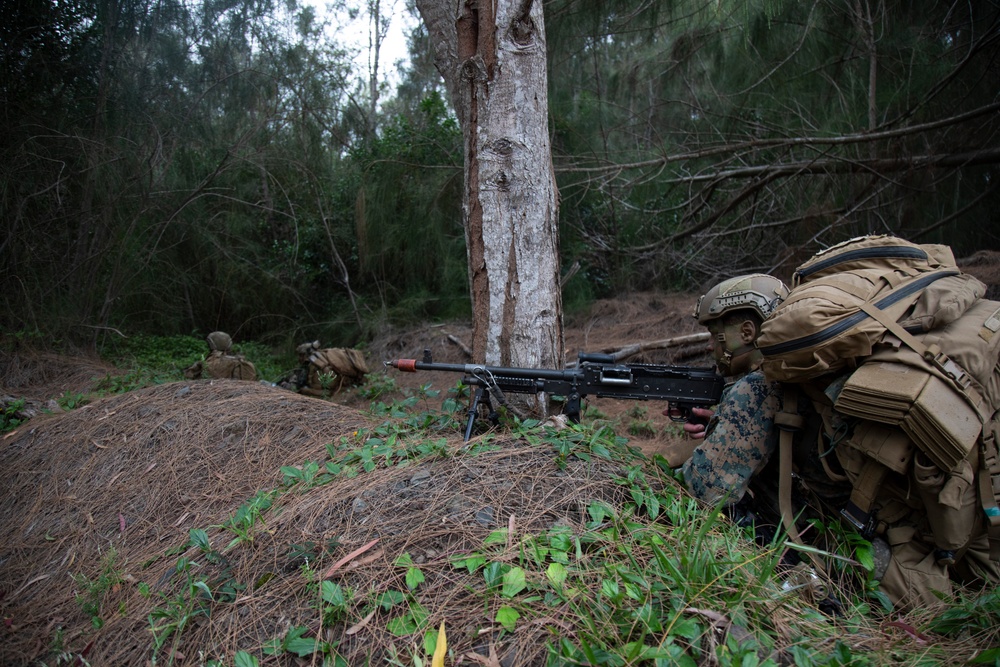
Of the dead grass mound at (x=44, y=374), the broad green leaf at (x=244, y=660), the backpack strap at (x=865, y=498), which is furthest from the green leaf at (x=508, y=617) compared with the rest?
the dead grass mound at (x=44, y=374)

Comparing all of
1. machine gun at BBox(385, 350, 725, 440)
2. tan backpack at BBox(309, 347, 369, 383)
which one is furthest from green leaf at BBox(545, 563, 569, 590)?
tan backpack at BBox(309, 347, 369, 383)

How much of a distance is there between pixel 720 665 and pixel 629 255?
7.61m

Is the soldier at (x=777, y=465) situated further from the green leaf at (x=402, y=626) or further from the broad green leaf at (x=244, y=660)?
the broad green leaf at (x=244, y=660)

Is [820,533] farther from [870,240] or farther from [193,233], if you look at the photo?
[193,233]

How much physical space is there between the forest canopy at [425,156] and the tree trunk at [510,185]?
106 inches

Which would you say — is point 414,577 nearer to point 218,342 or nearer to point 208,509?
point 208,509

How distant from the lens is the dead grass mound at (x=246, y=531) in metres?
2.17

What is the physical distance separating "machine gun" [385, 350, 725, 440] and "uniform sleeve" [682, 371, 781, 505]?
16.2 inches

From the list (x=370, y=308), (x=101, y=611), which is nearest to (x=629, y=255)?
(x=370, y=308)

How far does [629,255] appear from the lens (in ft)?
29.6

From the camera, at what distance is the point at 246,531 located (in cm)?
263

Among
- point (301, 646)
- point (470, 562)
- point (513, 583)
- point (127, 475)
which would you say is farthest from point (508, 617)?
point (127, 475)

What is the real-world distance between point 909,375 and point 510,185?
219 centimetres

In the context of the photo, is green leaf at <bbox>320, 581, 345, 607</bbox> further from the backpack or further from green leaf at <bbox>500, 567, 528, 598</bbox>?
the backpack
